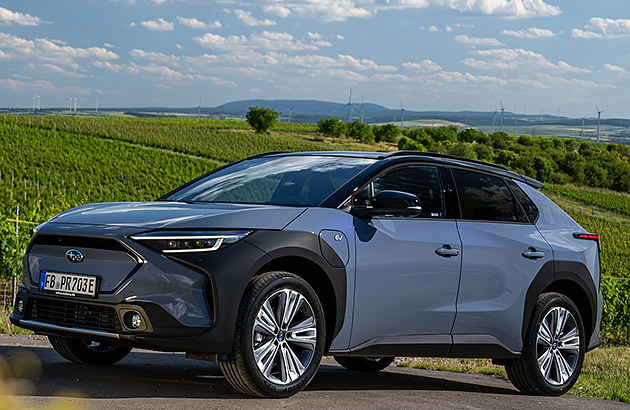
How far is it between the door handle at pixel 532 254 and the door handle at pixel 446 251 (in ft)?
3.19

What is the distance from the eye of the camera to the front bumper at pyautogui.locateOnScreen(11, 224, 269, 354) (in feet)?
18.5

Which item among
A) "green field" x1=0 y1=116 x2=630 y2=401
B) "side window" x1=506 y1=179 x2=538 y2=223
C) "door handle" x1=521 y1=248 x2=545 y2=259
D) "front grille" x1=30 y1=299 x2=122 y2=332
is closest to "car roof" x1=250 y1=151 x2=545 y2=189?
"side window" x1=506 y1=179 x2=538 y2=223

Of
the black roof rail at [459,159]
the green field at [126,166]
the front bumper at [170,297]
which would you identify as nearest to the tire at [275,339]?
the front bumper at [170,297]

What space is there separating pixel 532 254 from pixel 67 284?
3878mm

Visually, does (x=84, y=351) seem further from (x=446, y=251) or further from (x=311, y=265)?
(x=446, y=251)

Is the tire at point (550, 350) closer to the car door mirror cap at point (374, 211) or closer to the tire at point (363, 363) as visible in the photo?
the tire at point (363, 363)

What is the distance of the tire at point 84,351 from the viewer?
7151mm

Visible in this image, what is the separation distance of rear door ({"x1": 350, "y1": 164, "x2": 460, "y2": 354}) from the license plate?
1.78 metres

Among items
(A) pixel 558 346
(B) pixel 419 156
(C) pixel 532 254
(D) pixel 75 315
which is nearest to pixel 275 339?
(D) pixel 75 315

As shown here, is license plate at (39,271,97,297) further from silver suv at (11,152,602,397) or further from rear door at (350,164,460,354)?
rear door at (350,164,460,354)

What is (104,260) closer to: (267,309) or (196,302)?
(196,302)

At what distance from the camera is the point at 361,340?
6.53 meters

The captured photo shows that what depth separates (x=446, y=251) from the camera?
6.99m

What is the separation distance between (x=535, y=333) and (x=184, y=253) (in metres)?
3.54
